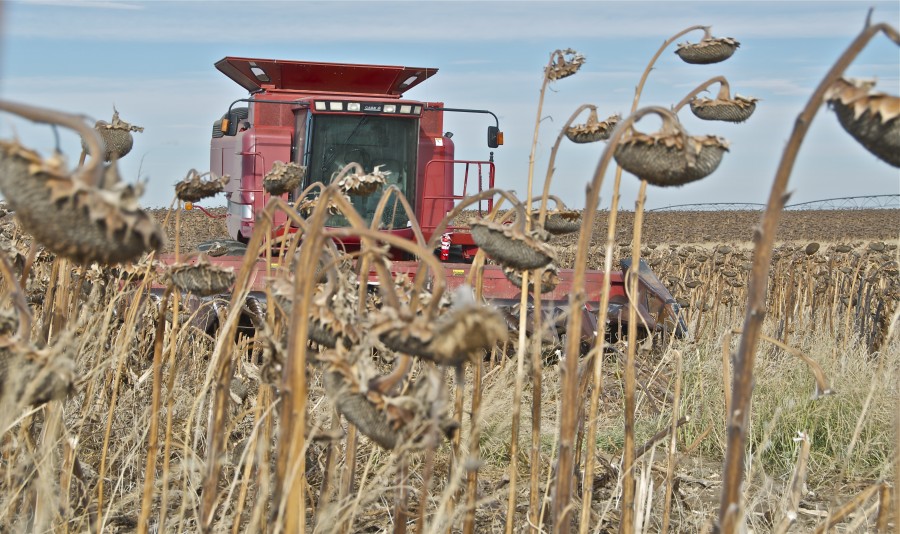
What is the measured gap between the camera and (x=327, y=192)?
1.57 metres

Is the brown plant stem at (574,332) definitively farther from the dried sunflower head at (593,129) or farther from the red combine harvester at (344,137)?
the red combine harvester at (344,137)

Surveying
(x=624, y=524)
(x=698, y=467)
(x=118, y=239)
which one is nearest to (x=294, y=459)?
(x=118, y=239)

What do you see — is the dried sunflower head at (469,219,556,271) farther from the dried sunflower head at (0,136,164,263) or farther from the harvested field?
the dried sunflower head at (0,136,164,263)

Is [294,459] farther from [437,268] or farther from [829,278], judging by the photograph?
[829,278]

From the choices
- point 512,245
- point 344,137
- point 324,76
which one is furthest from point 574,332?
point 324,76

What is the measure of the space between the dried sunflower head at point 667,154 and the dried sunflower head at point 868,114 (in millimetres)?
296

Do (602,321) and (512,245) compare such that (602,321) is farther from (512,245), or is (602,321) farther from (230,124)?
(230,124)

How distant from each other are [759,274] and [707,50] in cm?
172

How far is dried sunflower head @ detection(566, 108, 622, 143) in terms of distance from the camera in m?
2.80

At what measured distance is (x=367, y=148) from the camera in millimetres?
10227

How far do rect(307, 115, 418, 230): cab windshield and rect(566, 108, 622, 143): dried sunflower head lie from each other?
7.01 metres

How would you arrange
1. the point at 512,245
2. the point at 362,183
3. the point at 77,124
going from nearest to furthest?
the point at 77,124
the point at 512,245
the point at 362,183

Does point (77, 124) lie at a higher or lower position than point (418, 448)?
higher

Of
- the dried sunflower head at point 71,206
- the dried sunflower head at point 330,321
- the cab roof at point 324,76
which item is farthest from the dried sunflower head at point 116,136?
the cab roof at point 324,76
